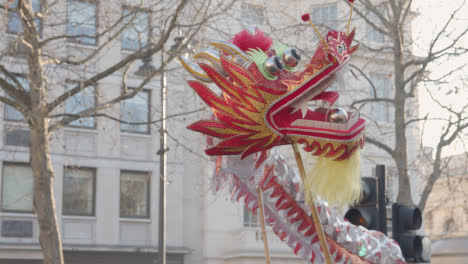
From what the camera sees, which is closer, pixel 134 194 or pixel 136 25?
pixel 136 25

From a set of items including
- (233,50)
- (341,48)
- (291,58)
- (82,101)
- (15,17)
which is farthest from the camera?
(82,101)

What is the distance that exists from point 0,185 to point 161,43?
466 inches

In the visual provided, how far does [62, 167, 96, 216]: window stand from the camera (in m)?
22.6

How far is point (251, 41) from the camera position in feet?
17.5

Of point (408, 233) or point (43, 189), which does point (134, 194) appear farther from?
point (408, 233)

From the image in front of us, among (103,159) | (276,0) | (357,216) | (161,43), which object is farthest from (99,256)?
(357,216)

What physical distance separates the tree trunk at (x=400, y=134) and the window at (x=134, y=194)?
11222 millimetres

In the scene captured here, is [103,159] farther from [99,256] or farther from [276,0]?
[276,0]

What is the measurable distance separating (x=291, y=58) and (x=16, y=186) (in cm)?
1851

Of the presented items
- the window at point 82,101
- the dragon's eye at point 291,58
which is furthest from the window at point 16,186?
the dragon's eye at point 291,58

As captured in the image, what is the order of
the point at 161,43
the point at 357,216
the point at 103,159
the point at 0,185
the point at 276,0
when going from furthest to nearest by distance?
the point at 103,159, the point at 0,185, the point at 276,0, the point at 161,43, the point at 357,216

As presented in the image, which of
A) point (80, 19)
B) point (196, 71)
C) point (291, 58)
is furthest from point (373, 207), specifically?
point (80, 19)

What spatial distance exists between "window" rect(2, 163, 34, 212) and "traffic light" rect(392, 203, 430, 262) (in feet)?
53.2

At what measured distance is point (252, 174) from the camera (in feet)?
16.8
